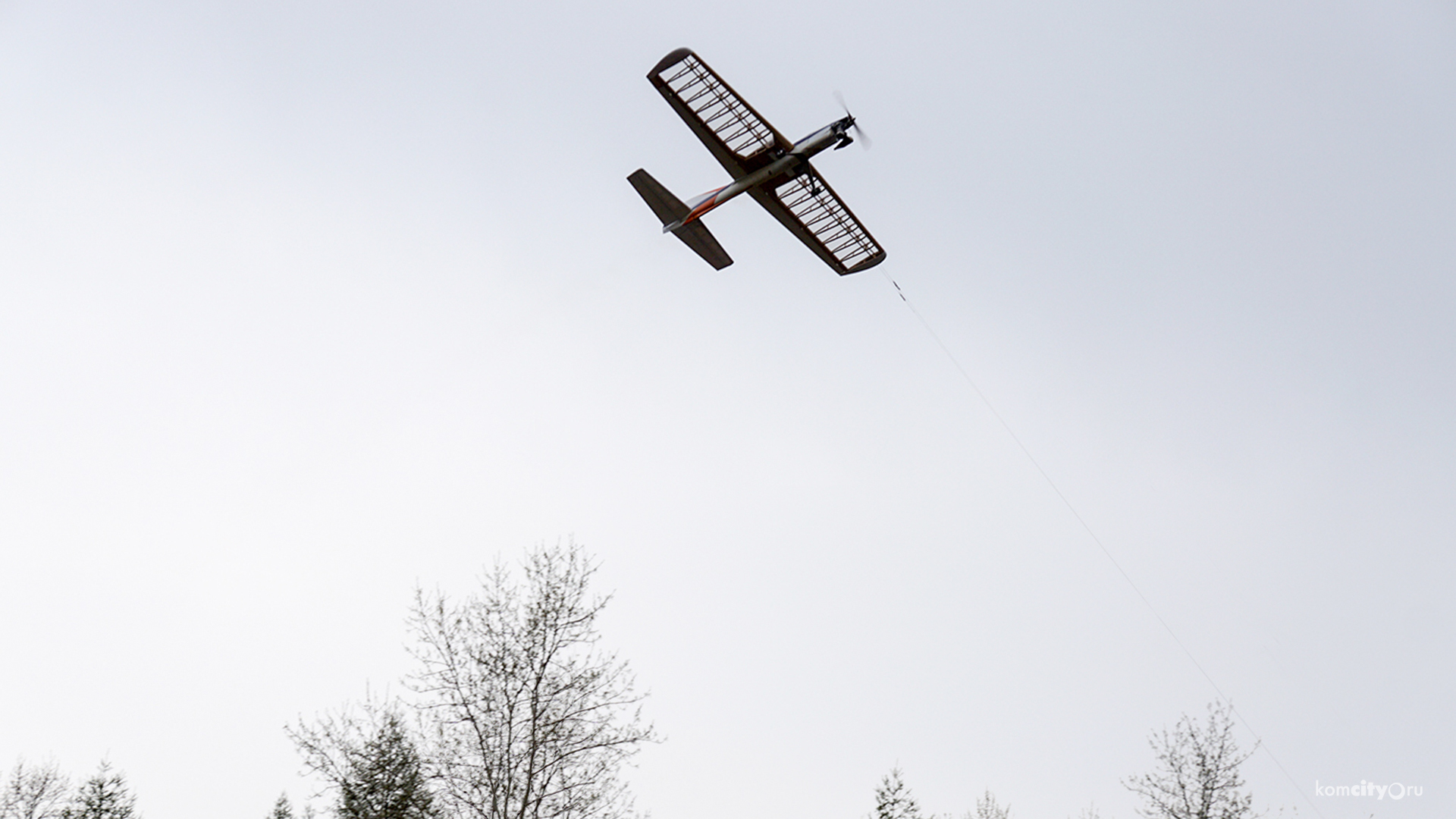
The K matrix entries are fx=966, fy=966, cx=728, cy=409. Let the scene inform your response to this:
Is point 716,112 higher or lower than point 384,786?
higher

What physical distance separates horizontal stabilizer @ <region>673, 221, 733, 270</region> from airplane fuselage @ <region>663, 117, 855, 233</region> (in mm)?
906

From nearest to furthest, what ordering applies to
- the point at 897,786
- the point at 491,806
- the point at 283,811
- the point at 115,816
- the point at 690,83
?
the point at 491,806 → the point at 690,83 → the point at 115,816 → the point at 897,786 → the point at 283,811

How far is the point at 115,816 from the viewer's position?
23328 millimetres

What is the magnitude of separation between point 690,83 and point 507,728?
13810 mm

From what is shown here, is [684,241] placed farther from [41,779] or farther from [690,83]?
[41,779]

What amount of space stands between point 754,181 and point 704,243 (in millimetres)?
2571

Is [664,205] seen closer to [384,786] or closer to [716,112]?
[716,112]

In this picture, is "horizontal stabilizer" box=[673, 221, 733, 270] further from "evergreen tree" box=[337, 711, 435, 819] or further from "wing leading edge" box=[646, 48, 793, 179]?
"evergreen tree" box=[337, 711, 435, 819]

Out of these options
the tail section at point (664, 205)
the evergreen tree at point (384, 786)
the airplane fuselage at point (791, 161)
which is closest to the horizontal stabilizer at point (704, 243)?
the tail section at point (664, 205)

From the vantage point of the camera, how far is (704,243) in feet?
78.6

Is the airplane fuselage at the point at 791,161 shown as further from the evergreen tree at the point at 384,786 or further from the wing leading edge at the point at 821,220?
the evergreen tree at the point at 384,786

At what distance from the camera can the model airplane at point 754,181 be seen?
21188 mm

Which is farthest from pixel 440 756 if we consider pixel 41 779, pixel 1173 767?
pixel 41 779

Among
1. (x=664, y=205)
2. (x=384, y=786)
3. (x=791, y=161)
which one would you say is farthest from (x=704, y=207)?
(x=384, y=786)
